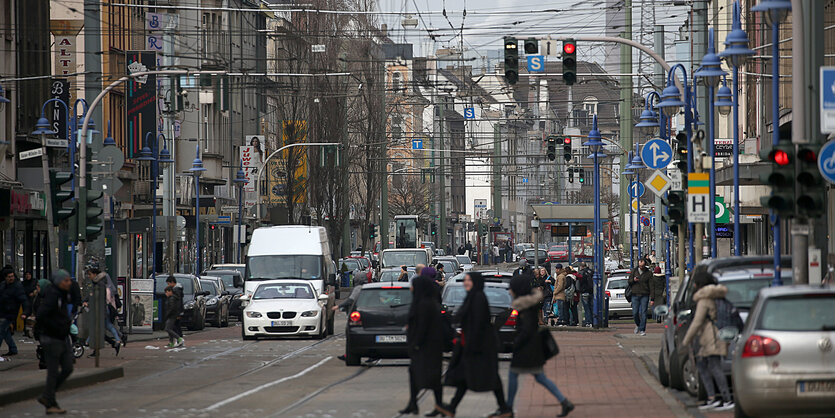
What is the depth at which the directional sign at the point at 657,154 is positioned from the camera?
31.0m

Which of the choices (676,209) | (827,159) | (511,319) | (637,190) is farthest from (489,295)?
(637,190)

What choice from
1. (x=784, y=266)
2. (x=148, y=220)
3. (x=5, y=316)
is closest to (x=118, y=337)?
(x=5, y=316)

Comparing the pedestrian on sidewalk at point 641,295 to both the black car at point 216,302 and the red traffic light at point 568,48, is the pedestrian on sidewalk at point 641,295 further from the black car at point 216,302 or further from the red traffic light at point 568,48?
the black car at point 216,302

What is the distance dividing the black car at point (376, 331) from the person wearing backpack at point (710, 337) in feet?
29.9

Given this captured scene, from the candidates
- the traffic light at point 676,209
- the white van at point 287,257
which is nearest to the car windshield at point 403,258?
the white van at point 287,257

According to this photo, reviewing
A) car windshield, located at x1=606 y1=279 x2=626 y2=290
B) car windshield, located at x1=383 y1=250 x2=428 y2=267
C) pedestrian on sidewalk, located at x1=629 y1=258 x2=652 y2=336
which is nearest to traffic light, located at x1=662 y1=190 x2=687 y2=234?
pedestrian on sidewalk, located at x1=629 y1=258 x2=652 y2=336

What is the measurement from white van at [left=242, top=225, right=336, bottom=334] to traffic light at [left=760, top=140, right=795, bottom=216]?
22.6 meters

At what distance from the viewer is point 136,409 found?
17.4 meters

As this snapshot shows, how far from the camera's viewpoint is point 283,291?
3447 cm

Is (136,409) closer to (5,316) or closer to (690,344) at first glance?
(690,344)

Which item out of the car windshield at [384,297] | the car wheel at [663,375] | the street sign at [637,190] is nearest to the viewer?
the car wheel at [663,375]

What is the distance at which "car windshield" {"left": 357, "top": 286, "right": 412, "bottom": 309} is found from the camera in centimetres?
2584

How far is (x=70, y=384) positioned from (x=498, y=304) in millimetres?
8768

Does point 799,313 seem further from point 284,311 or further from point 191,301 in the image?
point 191,301
